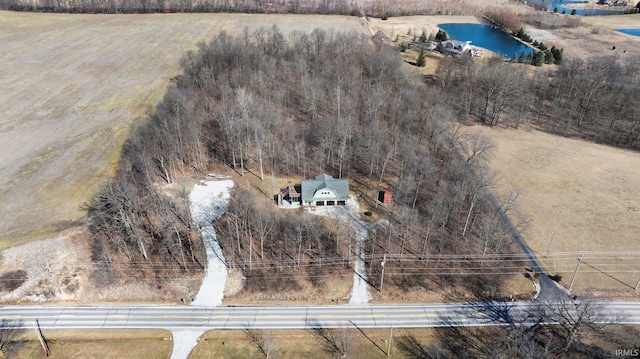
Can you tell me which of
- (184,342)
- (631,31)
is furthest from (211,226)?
(631,31)

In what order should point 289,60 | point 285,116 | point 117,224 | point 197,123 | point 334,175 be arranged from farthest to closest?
1. point 289,60
2. point 285,116
3. point 197,123
4. point 334,175
5. point 117,224

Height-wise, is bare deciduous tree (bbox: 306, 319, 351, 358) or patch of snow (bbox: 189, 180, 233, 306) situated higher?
patch of snow (bbox: 189, 180, 233, 306)

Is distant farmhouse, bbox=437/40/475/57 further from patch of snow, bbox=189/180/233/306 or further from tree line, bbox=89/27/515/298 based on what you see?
patch of snow, bbox=189/180/233/306

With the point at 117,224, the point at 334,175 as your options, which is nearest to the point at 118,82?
the point at 117,224

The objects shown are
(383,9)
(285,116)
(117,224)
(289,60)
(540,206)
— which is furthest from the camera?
(383,9)

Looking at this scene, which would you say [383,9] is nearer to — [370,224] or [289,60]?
[289,60]

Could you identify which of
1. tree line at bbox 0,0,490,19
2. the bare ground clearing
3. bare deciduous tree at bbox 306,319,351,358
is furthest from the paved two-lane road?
tree line at bbox 0,0,490,19
